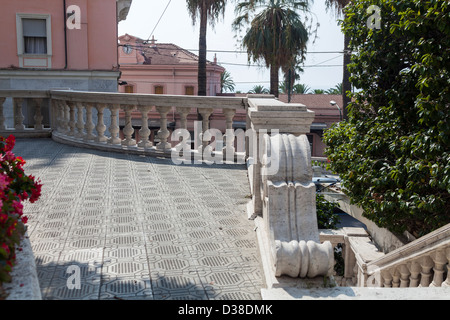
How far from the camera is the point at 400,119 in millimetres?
7793

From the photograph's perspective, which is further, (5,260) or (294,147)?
(294,147)

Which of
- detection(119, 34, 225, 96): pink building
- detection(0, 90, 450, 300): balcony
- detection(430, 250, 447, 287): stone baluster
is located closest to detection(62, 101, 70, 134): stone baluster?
detection(0, 90, 450, 300): balcony

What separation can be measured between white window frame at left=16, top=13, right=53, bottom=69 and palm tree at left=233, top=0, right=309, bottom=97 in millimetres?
10488

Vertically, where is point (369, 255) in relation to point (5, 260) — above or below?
below

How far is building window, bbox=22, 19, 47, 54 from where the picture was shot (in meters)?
22.5

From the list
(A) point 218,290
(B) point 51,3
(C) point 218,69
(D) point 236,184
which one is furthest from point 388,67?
(C) point 218,69

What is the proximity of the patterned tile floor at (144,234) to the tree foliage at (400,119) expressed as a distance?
2436 millimetres

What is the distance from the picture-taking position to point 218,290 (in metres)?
3.54

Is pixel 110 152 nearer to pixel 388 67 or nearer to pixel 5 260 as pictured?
pixel 388 67

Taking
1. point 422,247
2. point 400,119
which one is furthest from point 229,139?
point 422,247

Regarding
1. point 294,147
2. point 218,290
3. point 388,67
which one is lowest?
point 218,290

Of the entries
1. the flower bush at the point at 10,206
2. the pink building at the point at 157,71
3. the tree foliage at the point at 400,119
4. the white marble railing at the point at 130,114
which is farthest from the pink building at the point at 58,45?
the pink building at the point at 157,71
